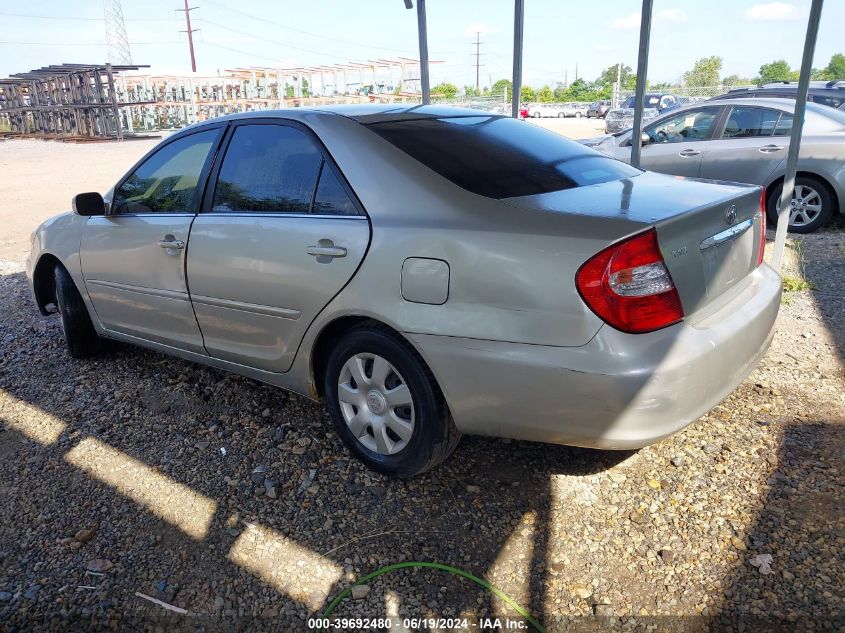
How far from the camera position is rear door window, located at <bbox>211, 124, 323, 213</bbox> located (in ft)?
9.68

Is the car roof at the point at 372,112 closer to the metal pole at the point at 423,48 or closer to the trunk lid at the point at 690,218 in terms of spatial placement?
the trunk lid at the point at 690,218

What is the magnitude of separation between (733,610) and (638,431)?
2.04 ft

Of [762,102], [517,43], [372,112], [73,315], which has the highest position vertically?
[517,43]

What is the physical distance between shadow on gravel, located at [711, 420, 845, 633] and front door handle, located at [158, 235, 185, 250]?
283 cm

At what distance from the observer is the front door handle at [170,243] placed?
334cm

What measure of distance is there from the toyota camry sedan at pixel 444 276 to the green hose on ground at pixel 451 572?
0.44 meters

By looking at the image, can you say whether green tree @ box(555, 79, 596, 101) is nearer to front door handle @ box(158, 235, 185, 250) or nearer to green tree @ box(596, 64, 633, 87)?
green tree @ box(596, 64, 633, 87)

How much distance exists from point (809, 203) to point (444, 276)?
256 inches

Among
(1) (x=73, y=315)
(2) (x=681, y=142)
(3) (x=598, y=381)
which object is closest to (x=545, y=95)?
(2) (x=681, y=142)

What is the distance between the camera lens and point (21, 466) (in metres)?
3.15

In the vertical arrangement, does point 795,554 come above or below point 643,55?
below

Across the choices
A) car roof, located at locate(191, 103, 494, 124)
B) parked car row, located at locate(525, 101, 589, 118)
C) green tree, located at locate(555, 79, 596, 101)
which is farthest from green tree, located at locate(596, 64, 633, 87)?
car roof, located at locate(191, 103, 494, 124)

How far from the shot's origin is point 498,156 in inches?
114

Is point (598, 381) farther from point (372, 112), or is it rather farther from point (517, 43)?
point (517, 43)
